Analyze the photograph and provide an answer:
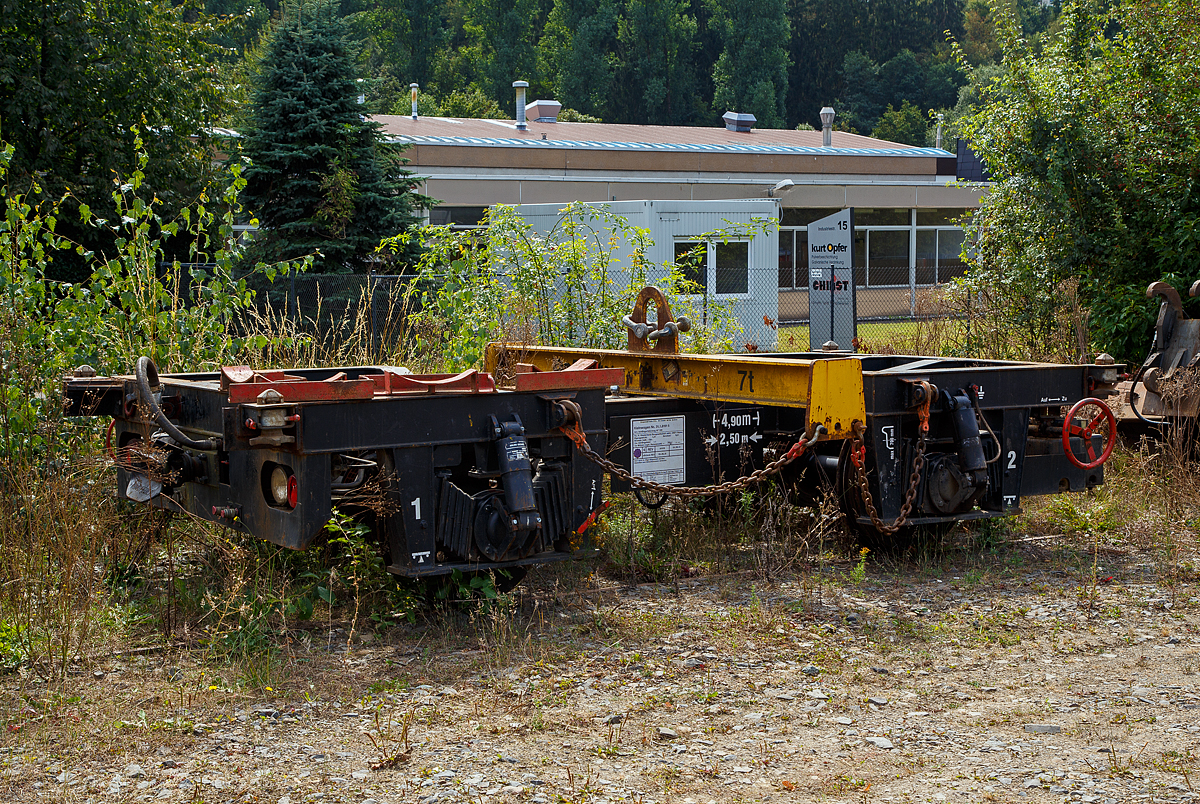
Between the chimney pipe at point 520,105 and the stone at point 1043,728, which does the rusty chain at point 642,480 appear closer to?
the stone at point 1043,728

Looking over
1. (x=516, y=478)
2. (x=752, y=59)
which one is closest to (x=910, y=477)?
(x=516, y=478)

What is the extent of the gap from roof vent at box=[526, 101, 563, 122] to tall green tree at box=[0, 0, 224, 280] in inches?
849

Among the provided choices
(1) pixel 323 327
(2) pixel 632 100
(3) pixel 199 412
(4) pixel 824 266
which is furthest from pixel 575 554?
(2) pixel 632 100

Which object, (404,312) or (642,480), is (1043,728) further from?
(404,312)

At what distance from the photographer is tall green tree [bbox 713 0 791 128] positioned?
67500 millimetres

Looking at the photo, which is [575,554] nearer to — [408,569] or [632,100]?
[408,569]

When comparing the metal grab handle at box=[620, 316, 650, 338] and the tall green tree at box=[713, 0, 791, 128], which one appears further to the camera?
the tall green tree at box=[713, 0, 791, 128]

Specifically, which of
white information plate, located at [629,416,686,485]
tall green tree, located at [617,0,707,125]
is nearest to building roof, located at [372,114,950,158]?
white information plate, located at [629,416,686,485]

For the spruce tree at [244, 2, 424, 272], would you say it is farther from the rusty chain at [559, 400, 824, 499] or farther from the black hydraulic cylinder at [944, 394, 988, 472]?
the black hydraulic cylinder at [944, 394, 988, 472]

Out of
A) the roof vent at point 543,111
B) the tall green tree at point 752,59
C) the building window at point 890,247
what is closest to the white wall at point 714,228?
the building window at point 890,247

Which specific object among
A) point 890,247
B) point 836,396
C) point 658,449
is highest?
point 890,247

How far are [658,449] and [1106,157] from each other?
7907 mm

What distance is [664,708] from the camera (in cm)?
452

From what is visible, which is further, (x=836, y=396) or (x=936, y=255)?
(x=936, y=255)
